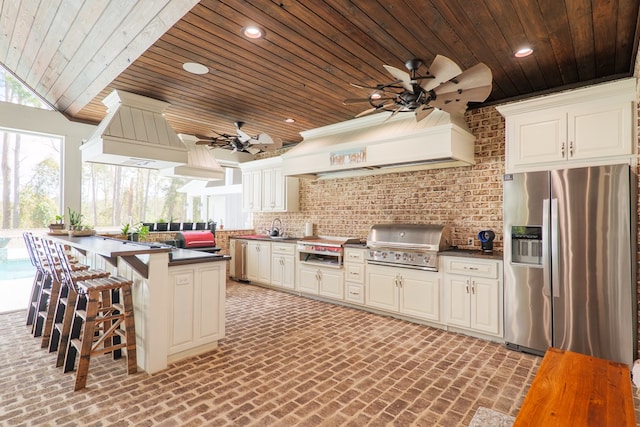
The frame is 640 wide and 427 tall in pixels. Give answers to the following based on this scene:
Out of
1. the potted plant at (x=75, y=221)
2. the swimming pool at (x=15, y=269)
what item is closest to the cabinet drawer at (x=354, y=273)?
the potted plant at (x=75, y=221)

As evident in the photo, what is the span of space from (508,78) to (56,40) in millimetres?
4358

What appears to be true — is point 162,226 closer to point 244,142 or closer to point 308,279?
point 244,142

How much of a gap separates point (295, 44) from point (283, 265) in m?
3.74

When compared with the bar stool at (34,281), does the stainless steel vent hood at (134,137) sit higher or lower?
higher

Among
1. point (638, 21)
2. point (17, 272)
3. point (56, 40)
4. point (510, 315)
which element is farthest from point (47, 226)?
point (638, 21)

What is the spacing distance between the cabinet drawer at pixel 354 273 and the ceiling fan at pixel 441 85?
229 cm

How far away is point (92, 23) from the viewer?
8.73 ft

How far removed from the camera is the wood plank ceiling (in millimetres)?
2359

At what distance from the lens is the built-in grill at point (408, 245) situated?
3986 mm

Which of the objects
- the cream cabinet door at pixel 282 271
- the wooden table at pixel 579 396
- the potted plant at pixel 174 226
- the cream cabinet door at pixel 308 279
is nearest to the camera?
the wooden table at pixel 579 396

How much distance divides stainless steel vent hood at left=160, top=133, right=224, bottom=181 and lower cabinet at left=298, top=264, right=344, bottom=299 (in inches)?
81.8

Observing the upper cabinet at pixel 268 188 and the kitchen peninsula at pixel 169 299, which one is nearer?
the kitchen peninsula at pixel 169 299

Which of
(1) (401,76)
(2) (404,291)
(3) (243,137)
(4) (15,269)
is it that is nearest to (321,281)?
(2) (404,291)

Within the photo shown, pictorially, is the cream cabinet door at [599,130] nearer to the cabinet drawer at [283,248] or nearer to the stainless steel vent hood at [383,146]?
the stainless steel vent hood at [383,146]
